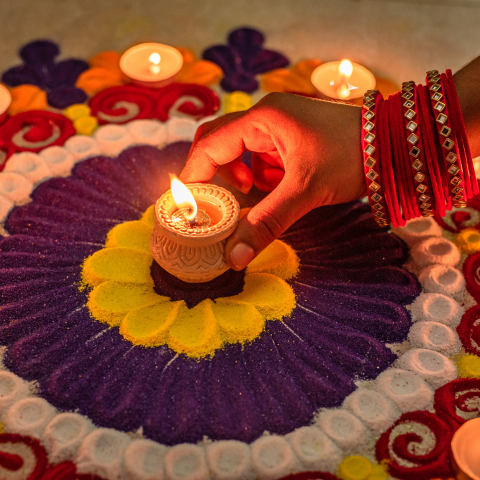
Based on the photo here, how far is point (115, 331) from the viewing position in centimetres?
100

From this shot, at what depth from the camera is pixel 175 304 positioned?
1.03 m

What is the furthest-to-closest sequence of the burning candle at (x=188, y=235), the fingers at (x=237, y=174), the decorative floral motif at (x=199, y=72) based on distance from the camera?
the decorative floral motif at (x=199, y=72) < the fingers at (x=237, y=174) < the burning candle at (x=188, y=235)

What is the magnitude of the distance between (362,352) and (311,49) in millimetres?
1095

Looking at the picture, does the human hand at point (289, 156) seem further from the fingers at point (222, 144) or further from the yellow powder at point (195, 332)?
the yellow powder at point (195, 332)

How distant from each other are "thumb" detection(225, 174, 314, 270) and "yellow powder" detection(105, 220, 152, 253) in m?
0.25

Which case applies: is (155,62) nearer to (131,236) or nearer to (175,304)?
(131,236)

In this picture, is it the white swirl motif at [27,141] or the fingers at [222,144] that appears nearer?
the fingers at [222,144]

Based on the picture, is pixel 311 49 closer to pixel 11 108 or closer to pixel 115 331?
pixel 11 108

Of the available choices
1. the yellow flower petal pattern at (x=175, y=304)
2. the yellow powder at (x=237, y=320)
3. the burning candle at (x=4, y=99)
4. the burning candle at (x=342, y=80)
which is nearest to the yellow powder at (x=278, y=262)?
the yellow flower petal pattern at (x=175, y=304)

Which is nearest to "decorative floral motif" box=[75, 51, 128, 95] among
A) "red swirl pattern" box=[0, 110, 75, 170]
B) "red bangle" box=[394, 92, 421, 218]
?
"red swirl pattern" box=[0, 110, 75, 170]

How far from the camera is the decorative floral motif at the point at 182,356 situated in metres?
0.90

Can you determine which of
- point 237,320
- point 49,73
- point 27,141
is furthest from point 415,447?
point 49,73

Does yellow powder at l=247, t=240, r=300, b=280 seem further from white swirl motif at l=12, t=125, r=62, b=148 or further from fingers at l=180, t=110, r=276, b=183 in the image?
white swirl motif at l=12, t=125, r=62, b=148

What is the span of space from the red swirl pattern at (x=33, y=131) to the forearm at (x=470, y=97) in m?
0.91
